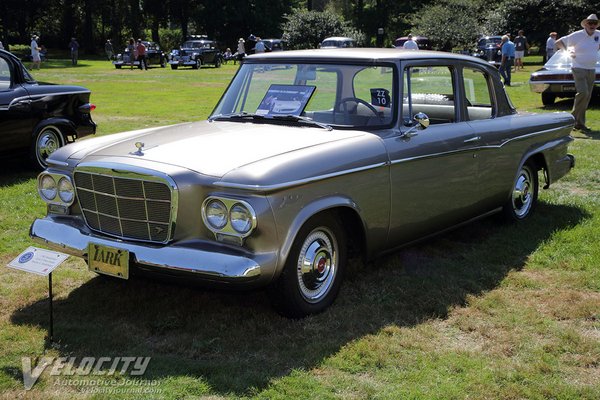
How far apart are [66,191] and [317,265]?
5.78 feet

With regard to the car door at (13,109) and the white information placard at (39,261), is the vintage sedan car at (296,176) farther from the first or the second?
the car door at (13,109)

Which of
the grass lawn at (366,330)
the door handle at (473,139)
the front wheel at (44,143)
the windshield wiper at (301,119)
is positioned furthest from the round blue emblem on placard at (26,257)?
the front wheel at (44,143)

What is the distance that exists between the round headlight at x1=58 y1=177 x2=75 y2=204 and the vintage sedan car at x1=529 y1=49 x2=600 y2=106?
490 inches

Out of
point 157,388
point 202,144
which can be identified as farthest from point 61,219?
point 157,388

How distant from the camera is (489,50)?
3412cm

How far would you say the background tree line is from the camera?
133 feet

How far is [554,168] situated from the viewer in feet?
22.4

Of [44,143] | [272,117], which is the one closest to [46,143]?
[44,143]

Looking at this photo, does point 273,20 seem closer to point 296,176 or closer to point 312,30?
point 312,30

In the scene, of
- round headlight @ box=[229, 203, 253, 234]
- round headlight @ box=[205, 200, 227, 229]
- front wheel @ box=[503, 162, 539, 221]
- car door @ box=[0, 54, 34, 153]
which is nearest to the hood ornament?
round headlight @ box=[205, 200, 227, 229]

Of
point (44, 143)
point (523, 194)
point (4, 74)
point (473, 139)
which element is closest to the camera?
point (473, 139)

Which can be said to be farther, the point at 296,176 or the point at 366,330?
the point at 366,330

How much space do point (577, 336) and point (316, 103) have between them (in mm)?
2344

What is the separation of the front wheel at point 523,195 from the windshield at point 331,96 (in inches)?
75.7
